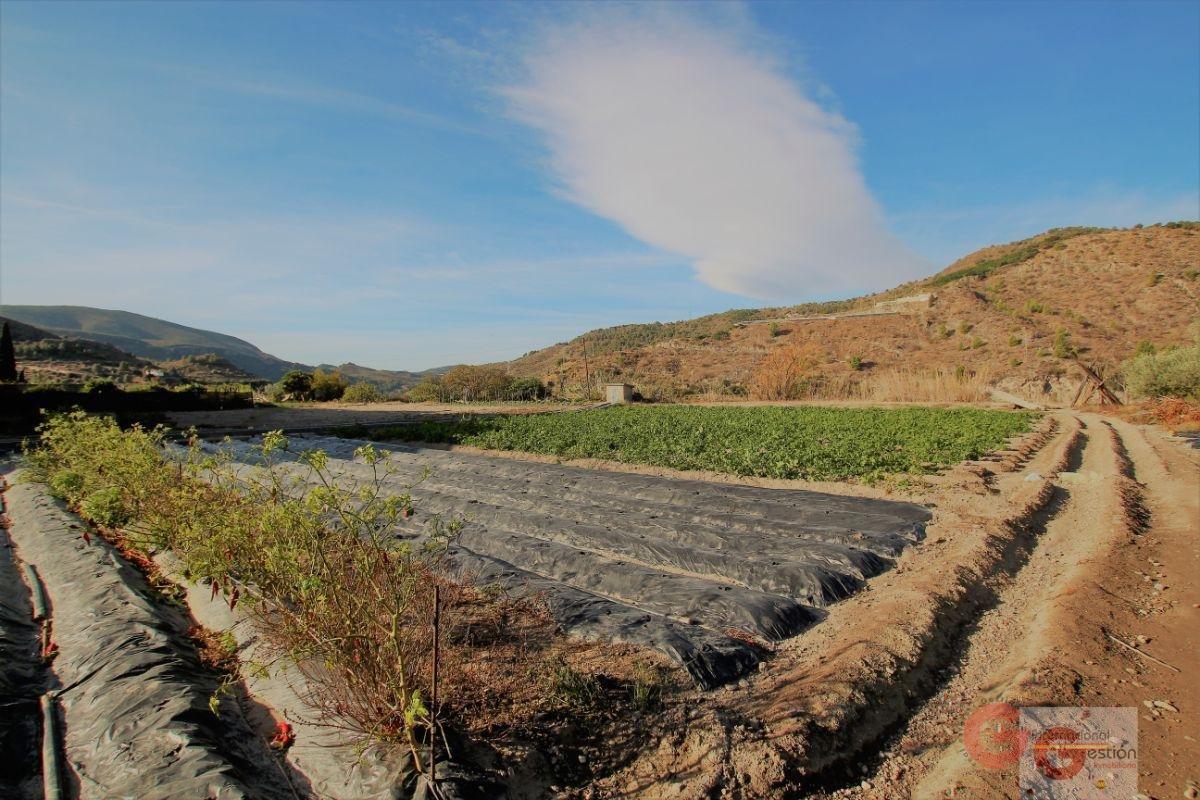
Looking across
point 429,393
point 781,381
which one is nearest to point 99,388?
point 429,393

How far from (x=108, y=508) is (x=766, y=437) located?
1231 cm

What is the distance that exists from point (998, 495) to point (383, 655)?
9.62 metres

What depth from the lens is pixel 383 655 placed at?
3.06 m

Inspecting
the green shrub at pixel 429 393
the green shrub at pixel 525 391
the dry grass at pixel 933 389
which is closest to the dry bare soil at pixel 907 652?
the dry grass at pixel 933 389

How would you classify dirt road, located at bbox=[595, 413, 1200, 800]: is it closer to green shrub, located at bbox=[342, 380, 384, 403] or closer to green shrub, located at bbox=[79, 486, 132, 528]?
green shrub, located at bbox=[79, 486, 132, 528]

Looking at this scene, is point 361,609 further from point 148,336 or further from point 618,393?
point 148,336

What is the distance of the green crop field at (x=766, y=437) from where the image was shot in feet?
36.0

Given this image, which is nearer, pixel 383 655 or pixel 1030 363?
pixel 383 655

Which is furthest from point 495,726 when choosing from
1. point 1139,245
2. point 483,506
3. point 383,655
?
point 1139,245

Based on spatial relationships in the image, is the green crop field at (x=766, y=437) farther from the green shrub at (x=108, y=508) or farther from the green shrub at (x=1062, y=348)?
the green shrub at (x=1062, y=348)

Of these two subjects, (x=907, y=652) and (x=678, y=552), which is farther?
(x=678, y=552)

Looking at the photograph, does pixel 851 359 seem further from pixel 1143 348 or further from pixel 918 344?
pixel 1143 348

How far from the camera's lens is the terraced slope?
4.78 metres

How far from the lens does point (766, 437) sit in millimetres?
13969
